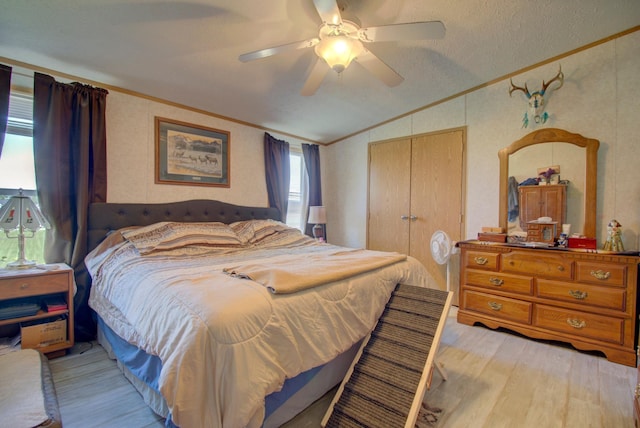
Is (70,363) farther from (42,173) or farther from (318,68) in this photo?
(318,68)

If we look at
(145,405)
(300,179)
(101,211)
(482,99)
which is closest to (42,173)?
(101,211)

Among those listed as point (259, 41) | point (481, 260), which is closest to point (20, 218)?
point (259, 41)

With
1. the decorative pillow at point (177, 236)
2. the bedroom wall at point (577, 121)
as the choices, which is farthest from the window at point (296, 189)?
the decorative pillow at point (177, 236)

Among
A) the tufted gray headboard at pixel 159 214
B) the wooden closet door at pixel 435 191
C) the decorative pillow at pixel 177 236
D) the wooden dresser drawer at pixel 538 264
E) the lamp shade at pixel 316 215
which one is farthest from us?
the lamp shade at pixel 316 215

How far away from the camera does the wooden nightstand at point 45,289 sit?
6.11 ft

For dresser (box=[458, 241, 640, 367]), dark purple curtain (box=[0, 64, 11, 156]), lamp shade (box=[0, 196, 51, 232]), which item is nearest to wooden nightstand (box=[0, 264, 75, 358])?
lamp shade (box=[0, 196, 51, 232])

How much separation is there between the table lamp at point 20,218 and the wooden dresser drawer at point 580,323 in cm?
409

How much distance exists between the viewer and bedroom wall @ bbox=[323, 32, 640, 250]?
2361mm

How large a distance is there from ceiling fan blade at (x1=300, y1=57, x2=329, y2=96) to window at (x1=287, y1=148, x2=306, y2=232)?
205 cm

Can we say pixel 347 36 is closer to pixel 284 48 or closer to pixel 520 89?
pixel 284 48

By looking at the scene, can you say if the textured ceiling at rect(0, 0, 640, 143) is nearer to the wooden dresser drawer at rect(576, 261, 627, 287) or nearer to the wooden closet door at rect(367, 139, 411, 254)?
the wooden closet door at rect(367, 139, 411, 254)

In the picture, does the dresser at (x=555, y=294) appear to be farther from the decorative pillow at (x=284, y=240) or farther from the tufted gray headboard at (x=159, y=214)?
the tufted gray headboard at (x=159, y=214)

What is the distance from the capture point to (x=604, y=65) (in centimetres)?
246

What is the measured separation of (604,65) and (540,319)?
2318mm
